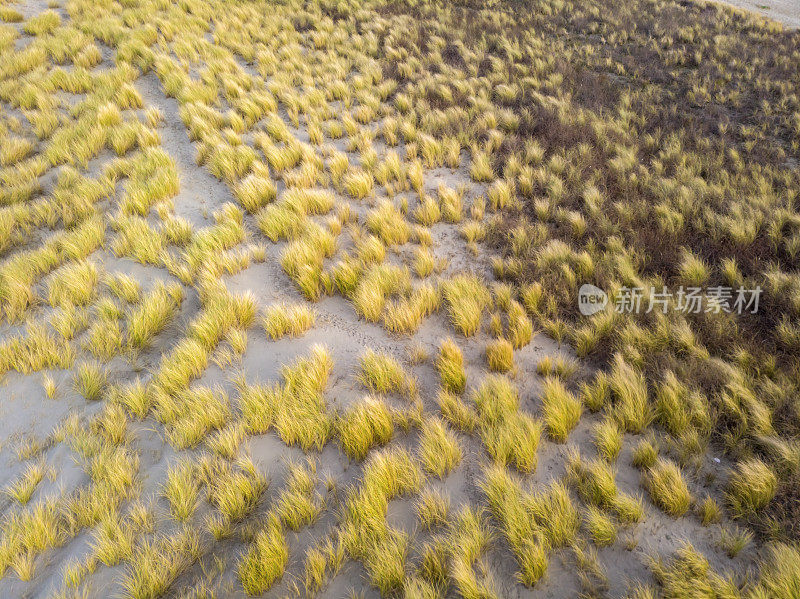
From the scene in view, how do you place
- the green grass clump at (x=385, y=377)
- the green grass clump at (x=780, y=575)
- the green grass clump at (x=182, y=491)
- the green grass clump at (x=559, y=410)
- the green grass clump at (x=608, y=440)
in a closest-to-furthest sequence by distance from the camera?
the green grass clump at (x=780, y=575) < the green grass clump at (x=182, y=491) < the green grass clump at (x=608, y=440) < the green grass clump at (x=559, y=410) < the green grass clump at (x=385, y=377)

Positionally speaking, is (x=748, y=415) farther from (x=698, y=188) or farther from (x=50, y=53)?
(x=50, y=53)

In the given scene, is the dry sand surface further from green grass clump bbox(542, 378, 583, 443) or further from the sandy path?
the sandy path

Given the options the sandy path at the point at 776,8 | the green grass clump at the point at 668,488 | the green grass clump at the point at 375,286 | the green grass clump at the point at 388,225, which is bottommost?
the green grass clump at the point at 668,488

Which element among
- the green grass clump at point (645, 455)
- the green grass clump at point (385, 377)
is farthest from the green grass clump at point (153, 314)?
the green grass clump at point (645, 455)

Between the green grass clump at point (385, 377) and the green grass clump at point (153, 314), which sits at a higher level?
the green grass clump at point (153, 314)

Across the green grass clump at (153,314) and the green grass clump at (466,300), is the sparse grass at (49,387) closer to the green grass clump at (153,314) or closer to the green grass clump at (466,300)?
the green grass clump at (153,314)

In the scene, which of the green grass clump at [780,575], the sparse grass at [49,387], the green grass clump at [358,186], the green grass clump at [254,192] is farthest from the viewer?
the green grass clump at [358,186]
